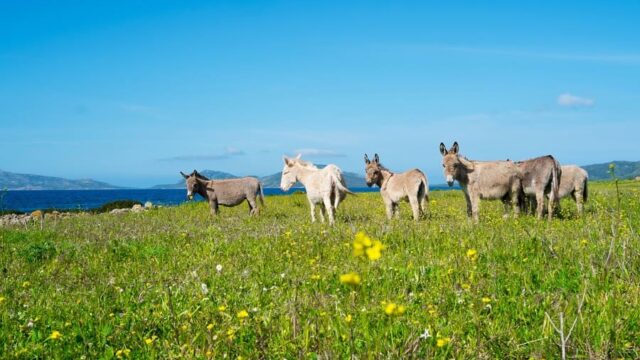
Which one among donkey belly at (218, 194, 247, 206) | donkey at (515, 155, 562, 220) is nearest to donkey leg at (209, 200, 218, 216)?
donkey belly at (218, 194, 247, 206)

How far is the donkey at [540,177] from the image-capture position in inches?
609

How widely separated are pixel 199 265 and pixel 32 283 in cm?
275

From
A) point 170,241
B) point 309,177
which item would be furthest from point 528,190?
point 170,241

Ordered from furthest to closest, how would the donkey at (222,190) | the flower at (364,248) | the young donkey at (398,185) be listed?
the donkey at (222,190)
the young donkey at (398,185)
the flower at (364,248)

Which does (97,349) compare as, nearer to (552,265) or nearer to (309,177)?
(552,265)

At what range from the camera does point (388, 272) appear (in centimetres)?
712

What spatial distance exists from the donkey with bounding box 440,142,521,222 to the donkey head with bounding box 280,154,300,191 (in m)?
6.86

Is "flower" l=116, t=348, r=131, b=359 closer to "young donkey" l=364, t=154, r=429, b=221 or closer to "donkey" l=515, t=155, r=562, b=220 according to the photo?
"young donkey" l=364, t=154, r=429, b=221

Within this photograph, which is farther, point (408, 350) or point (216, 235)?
point (216, 235)

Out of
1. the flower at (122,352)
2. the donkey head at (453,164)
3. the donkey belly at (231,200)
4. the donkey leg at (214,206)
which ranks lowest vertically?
the flower at (122,352)

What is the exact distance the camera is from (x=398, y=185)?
57.3ft

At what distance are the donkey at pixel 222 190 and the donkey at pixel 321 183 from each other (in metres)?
3.23

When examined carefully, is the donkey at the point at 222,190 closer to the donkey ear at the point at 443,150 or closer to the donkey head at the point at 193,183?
the donkey head at the point at 193,183

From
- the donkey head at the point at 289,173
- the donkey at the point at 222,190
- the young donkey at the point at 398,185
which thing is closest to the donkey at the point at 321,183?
the donkey head at the point at 289,173
